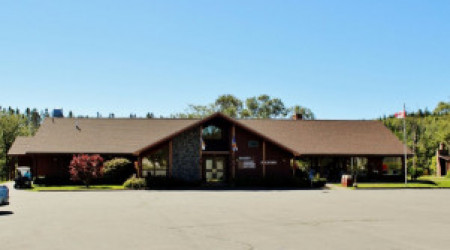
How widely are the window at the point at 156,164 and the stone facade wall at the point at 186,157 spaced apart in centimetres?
67

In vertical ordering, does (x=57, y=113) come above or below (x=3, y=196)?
above

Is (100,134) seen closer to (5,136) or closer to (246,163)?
(246,163)

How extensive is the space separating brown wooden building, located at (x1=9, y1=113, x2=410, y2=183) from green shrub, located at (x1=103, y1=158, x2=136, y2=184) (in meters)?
1.36

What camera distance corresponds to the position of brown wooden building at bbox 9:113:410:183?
40969mm

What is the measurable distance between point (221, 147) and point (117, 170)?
849 cm

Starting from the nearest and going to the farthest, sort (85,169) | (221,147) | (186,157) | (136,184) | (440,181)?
(136,184) → (85,169) → (186,157) → (221,147) → (440,181)

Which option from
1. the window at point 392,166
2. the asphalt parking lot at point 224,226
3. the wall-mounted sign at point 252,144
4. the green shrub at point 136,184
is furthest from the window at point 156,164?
the window at point 392,166

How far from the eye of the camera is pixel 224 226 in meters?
15.3

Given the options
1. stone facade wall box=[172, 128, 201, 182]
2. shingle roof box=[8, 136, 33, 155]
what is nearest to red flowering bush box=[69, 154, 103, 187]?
stone facade wall box=[172, 128, 201, 182]

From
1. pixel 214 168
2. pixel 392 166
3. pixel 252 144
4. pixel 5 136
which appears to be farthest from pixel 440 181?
pixel 5 136

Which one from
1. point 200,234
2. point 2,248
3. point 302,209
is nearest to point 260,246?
point 200,234

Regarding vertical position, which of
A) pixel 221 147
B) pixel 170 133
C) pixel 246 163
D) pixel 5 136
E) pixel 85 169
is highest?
pixel 5 136

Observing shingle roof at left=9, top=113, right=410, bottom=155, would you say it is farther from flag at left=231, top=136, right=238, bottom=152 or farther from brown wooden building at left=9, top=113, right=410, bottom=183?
flag at left=231, top=136, right=238, bottom=152

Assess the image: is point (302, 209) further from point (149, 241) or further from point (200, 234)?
point (149, 241)
